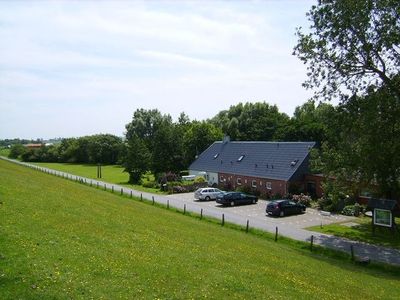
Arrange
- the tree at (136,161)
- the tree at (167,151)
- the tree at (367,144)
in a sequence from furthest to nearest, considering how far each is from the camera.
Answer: the tree at (167,151) → the tree at (136,161) → the tree at (367,144)

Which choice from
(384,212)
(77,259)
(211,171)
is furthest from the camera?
(211,171)

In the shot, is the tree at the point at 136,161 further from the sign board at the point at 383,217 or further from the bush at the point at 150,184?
the sign board at the point at 383,217

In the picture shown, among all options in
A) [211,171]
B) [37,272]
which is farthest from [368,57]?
[211,171]

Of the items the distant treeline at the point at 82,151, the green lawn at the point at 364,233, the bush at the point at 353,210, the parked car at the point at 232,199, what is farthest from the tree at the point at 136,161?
the distant treeline at the point at 82,151

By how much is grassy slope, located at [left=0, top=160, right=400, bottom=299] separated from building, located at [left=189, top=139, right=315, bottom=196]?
24.9 meters

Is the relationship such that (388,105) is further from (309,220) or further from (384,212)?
(309,220)

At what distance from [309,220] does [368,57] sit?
51.6 feet

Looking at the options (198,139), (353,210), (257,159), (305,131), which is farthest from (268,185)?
(305,131)

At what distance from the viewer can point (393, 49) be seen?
26875 mm

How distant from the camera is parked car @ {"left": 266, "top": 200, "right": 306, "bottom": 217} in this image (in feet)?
127

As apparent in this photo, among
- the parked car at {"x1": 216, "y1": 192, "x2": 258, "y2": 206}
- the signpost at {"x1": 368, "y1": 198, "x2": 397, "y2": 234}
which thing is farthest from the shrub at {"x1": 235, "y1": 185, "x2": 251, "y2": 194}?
the signpost at {"x1": 368, "y1": 198, "x2": 397, "y2": 234}

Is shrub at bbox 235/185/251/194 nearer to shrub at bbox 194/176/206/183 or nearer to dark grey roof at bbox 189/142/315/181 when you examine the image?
dark grey roof at bbox 189/142/315/181

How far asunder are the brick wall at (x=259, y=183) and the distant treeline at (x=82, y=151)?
6133cm

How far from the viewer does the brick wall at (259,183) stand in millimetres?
48750
